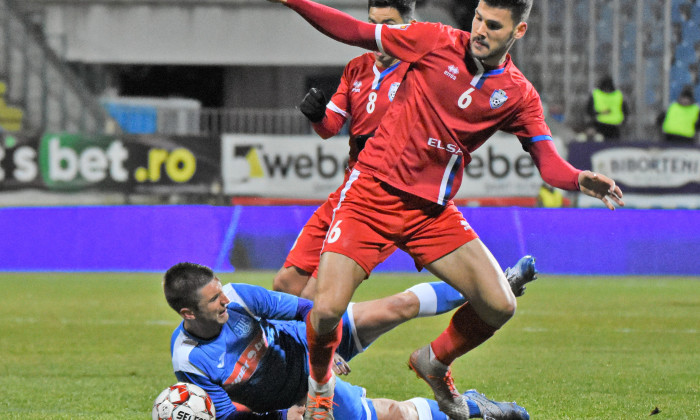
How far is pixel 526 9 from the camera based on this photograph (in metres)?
5.31

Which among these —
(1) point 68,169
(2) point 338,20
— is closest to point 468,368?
(2) point 338,20

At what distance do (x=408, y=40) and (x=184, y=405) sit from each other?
6.71 feet

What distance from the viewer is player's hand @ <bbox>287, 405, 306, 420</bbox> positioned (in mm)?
5559

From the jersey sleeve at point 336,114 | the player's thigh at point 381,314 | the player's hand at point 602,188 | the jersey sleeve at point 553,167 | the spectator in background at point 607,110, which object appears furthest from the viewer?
the spectator in background at point 607,110

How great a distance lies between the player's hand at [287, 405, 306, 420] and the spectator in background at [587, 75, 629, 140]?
13657 millimetres

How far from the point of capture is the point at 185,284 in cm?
515

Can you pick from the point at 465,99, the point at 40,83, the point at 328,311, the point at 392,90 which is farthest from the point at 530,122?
the point at 40,83

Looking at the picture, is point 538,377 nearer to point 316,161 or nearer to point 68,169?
point 316,161

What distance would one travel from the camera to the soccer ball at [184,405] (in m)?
4.99

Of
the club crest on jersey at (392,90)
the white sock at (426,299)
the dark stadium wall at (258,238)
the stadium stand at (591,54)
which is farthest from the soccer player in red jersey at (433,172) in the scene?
the stadium stand at (591,54)

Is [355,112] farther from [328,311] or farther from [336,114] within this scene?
[328,311]

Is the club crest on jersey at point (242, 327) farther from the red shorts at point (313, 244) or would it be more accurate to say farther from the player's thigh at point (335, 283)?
the red shorts at point (313, 244)

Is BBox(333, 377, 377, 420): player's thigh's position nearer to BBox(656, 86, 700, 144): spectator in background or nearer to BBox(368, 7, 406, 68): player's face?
BBox(368, 7, 406, 68): player's face

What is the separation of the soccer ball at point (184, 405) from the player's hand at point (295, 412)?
0.58 m
